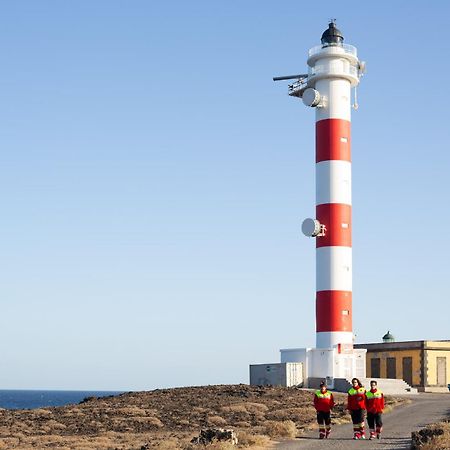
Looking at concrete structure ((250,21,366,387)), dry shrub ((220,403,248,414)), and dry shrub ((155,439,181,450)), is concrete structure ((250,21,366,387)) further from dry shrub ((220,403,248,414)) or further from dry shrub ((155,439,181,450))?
dry shrub ((155,439,181,450))

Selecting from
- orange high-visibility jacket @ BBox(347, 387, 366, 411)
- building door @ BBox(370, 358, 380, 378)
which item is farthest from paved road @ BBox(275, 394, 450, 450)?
building door @ BBox(370, 358, 380, 378)

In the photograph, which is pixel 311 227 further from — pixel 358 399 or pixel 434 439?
pixel 434 439

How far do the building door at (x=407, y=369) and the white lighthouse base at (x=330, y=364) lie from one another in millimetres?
8241

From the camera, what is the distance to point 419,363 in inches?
2392

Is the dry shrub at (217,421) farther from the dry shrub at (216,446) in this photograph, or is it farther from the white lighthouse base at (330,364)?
the white lighthouse base at (330,364)

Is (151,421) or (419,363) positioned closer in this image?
(151,421)

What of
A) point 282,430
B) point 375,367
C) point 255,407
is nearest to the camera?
point 282,430

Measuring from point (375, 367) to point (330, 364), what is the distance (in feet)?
43.0

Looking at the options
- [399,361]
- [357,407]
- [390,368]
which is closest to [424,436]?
[357,407]

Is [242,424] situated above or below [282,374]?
below

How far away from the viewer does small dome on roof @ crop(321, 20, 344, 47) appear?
56375 millimetres

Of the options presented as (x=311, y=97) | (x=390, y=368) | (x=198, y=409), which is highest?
(x=311, y=97)

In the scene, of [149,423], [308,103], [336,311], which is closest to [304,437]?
[149,423]

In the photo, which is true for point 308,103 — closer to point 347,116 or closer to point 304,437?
point 347,116
